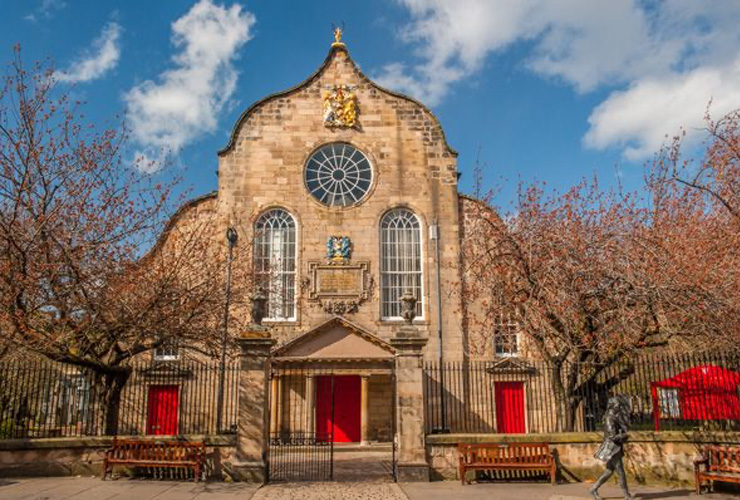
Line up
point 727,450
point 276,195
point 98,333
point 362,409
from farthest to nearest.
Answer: point 276,195 → point 362,409 → point 98,333 → point 727,450

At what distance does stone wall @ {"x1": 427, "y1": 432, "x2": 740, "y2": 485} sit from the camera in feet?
37.3

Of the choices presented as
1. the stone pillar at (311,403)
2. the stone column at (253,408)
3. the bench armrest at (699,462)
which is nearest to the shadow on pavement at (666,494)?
the bench armrest at (699,462)

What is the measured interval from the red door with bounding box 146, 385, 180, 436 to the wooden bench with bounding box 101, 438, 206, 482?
8.10m

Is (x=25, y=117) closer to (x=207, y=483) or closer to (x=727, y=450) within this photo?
(x=207, y=483)

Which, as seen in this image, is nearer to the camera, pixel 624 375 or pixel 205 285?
pixel 624 375

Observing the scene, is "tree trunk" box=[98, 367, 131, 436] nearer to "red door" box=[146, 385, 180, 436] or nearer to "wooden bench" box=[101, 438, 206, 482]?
"wooden bench" box=[101, 438, 206, 482]

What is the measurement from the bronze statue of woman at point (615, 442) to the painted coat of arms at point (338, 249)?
1220 centimetres

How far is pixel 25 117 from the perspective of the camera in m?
11.5

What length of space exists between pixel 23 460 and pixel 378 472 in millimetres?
7103

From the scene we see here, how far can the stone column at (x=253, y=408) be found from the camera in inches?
458

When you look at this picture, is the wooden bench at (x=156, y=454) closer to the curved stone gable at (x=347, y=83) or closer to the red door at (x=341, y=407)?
the red door at (x=341, y=407)

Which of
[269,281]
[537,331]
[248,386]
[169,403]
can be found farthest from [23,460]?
[537,331]

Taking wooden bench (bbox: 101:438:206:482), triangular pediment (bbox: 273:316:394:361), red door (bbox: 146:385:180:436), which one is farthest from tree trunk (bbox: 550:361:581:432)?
red door (bbox: 146:385:180:436)

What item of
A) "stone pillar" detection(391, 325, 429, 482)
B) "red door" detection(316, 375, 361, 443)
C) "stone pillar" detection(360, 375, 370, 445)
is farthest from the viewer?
"red door" detection(316, 375, 361, 443)
